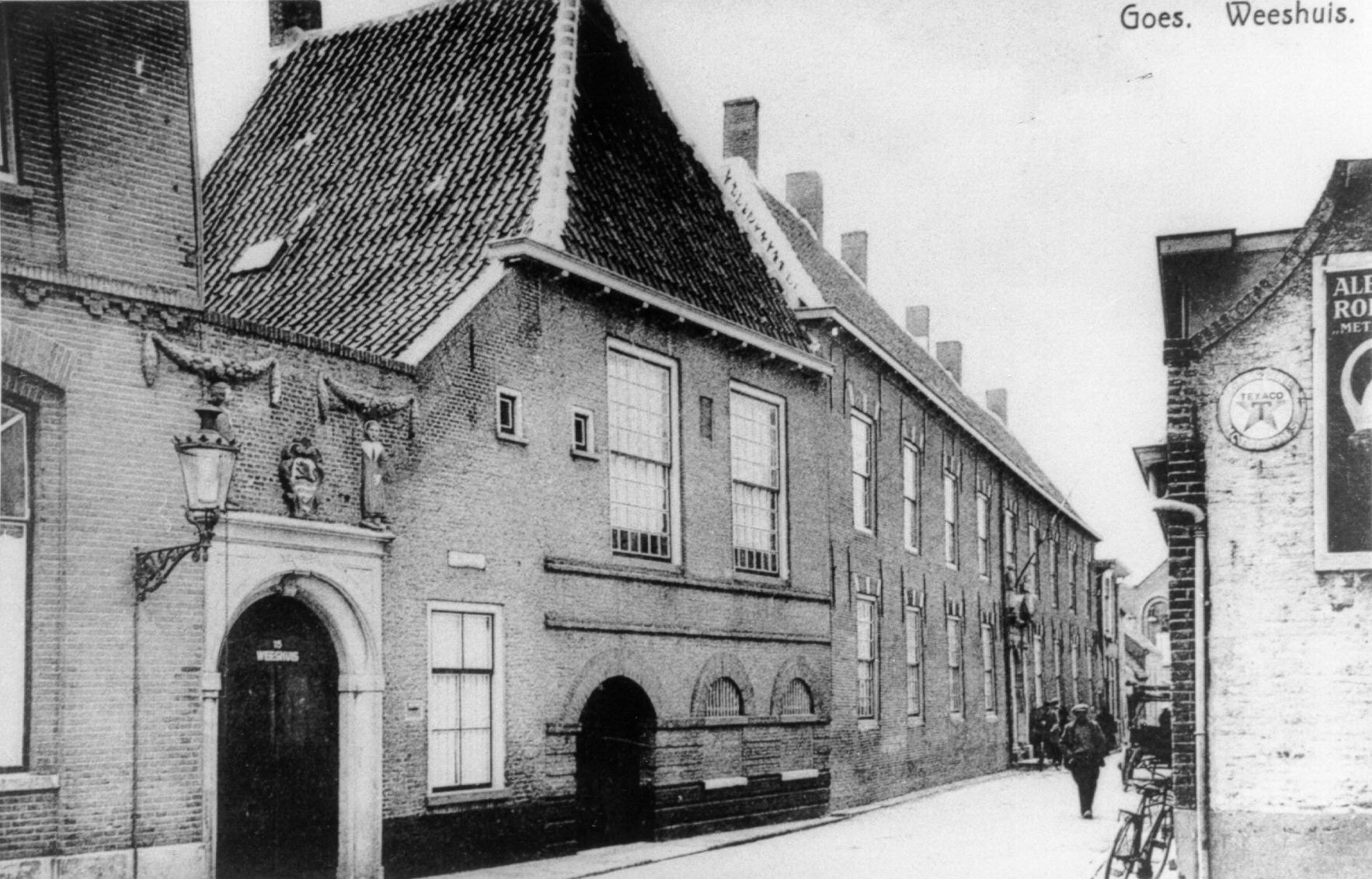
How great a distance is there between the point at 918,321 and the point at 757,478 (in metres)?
21.1

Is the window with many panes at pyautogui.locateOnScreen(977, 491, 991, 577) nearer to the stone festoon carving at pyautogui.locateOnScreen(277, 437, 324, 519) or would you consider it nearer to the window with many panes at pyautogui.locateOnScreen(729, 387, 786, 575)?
the window with many panes at pyautogui.locateOnScreen(729, 387, 786, 575)

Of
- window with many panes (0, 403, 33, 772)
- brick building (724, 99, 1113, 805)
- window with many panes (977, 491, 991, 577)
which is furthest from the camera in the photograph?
window with many panes (977, 491, 991, 577)

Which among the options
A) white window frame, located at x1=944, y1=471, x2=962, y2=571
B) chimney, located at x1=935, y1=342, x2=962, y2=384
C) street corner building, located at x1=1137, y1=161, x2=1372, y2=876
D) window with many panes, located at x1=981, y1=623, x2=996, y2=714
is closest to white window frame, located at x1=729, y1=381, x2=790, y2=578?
street corner building, located at x1=1137, y1=161, x2=1372, y2=876

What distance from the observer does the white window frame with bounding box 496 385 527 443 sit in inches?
549

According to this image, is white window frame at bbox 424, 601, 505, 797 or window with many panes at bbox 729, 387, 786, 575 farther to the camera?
window with many panes at bbox 729, 387, 786, 575

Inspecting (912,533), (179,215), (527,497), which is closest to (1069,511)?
(912,533)

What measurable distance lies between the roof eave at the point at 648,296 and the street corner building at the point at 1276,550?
526 centimetres

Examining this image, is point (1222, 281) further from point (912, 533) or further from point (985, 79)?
point (912, 533)

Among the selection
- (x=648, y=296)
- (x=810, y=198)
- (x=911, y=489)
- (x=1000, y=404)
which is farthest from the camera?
(x=1000, y=404)

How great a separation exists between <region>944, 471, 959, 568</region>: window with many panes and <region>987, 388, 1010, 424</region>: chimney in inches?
704

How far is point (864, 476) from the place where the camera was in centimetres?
2198

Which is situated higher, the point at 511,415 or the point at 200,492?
the point at 511,415

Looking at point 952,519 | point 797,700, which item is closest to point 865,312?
point 952,519

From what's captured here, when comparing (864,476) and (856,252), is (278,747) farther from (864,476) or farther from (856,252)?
(856,252)
